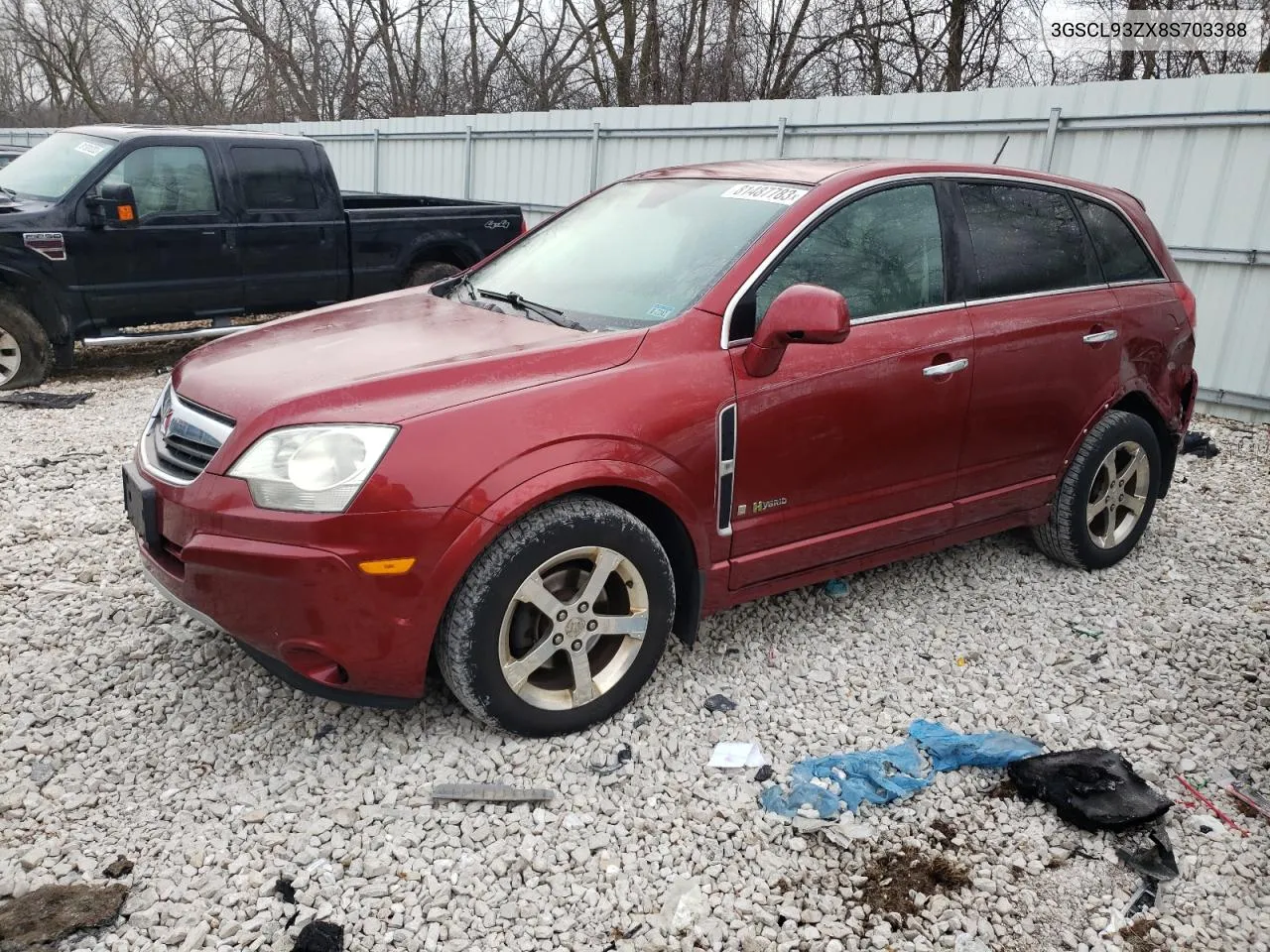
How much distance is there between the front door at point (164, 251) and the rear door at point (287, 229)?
182 millimetres

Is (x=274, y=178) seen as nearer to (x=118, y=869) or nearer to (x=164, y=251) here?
(x=164, y=251)

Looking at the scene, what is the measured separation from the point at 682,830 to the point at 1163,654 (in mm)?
2307

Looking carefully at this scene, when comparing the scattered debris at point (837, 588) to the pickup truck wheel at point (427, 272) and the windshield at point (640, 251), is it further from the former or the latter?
the pickup truck wheel at point (427, 272)

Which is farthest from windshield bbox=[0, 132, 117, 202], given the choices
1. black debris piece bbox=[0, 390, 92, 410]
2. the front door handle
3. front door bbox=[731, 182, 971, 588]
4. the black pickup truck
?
the front door handle

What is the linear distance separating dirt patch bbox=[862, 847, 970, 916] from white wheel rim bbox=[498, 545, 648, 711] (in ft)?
3.23

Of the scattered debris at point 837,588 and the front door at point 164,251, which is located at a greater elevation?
the front door at point 164,251

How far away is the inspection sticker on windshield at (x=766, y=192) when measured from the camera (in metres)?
3.49

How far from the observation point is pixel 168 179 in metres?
7.74

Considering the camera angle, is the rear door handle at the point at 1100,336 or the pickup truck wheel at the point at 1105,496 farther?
the pickup truck wheel at the point at 1105,496

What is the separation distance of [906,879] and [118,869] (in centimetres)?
209

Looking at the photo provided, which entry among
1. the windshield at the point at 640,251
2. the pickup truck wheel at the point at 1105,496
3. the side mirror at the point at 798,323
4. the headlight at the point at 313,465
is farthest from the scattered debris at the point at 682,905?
the pickup truck wheel at the point at 1105,496

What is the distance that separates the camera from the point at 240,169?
26.4 ft

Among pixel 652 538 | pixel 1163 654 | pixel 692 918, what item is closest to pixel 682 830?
pixel 692 918

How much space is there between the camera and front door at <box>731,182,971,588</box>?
129 inches
